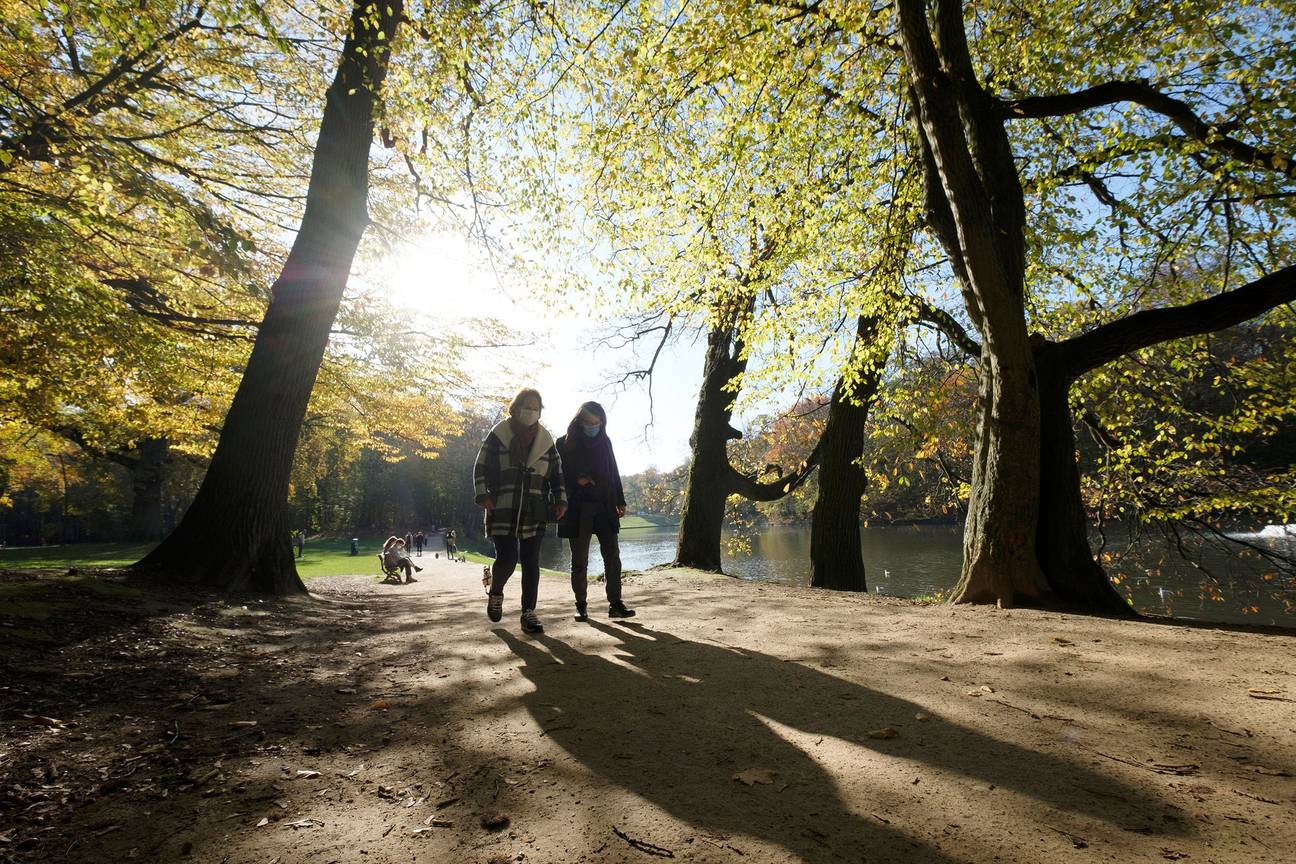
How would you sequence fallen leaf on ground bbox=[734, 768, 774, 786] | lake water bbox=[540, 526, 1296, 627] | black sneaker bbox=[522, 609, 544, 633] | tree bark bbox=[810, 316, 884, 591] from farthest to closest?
lake water bbox=[540, 526, 1296, 627] < tree bark bbox=[810, 316, 884, 591] < black sneaker bbox=[522, 609, 544, 633] < fallen leaf on ground bbox=[734, 768, 774, 786]

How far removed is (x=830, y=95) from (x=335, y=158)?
6.33 meters

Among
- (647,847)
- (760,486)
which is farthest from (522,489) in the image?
(760,486)

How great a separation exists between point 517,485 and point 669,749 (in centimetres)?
286

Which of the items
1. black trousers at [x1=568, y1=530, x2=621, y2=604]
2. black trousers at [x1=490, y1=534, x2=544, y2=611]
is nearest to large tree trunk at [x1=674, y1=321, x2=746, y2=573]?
black trousers at [x1=568, y1=530, x2=621, y2=604]

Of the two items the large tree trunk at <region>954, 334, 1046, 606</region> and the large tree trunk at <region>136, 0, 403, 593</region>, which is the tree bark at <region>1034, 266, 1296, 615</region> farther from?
the large tree trunk at <region>136, 0, 403, 593</region>

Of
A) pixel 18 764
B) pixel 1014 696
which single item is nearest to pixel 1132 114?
pixel 1014 696

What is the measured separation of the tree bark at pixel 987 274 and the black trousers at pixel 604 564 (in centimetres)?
323

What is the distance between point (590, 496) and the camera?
5102mm

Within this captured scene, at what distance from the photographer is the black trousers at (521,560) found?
4707 millimetres

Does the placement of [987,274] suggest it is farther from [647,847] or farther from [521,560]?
[647,847]

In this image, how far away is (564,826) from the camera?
5.90 feet

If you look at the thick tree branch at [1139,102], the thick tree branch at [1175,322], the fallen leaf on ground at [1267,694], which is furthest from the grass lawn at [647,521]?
the fallen leaf on ground at [1267,694]

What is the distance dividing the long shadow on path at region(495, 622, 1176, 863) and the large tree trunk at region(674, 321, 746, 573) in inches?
291

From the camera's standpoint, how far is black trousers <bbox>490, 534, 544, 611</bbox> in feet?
15.4
